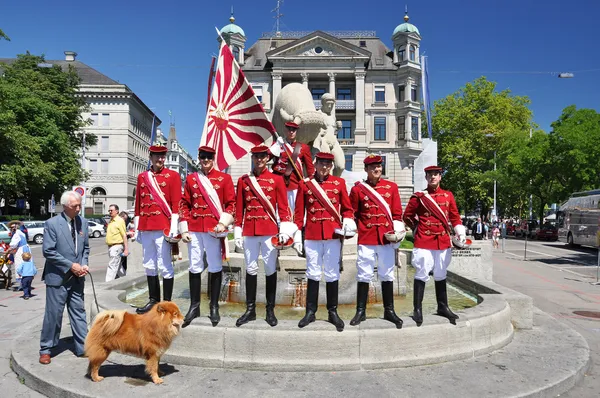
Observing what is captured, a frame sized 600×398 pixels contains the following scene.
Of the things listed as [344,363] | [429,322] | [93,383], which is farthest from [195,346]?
[429,322]

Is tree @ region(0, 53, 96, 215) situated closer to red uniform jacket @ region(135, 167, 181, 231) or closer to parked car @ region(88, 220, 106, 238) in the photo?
parked car @ region(88, 220, 106, 238)

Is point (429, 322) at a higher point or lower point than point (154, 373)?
higher

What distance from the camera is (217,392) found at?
4703mm

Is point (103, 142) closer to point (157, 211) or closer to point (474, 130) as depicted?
point (474, 130)

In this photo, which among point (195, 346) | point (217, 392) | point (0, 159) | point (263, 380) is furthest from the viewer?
point (0, 159)

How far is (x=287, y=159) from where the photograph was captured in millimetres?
7805

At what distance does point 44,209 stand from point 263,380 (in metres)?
56.7

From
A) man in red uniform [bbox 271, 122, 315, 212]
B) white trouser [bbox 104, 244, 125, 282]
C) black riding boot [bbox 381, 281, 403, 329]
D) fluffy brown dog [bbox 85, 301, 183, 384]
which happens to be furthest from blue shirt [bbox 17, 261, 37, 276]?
black riding boot [bbox 381, 281, 403, 329]

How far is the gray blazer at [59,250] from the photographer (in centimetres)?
553

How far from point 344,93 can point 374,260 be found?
57.6 m

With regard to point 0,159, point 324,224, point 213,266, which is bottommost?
point 213,266

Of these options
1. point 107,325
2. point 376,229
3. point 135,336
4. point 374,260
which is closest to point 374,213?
point 376,229

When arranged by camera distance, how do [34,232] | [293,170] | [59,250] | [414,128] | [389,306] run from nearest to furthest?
[59,250] < [389,306] < [293,170] < [34,232] < [414,128]

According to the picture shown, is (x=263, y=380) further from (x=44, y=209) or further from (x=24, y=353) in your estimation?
(x=44, y=209)
